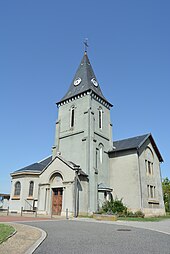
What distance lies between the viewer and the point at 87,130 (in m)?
27.6

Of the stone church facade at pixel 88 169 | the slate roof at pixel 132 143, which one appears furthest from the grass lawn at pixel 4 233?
the slate roof at pixel 132 143

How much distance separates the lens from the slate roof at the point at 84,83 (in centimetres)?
3156

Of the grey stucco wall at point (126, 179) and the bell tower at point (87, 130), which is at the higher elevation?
the bell tower at point (87, 130)

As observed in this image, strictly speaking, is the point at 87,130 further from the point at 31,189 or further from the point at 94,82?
the point at 31,189

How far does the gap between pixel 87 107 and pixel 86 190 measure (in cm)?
1055

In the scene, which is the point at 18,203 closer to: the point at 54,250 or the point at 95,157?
the point at 95,157

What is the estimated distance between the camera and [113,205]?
22.6 m

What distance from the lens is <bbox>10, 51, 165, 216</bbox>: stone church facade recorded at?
2467 centimetres

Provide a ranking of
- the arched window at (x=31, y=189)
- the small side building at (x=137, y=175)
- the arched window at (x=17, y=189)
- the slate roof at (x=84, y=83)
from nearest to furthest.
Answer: the small side building at (x=137, y=175) < the arched window at (x=31, y=189) < the arched window at (x=17, y=189) < the slate roof at (x=84, y=83)

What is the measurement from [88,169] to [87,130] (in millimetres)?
4832

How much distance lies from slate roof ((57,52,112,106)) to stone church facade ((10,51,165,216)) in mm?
204

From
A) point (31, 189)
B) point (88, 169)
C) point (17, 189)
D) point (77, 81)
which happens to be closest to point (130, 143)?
point (88, 169)

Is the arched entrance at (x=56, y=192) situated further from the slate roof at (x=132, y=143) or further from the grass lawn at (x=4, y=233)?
the grass lawn at (x=4, y=233)

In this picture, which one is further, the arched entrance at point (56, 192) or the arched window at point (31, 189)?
the arched window at point (31, 189)
